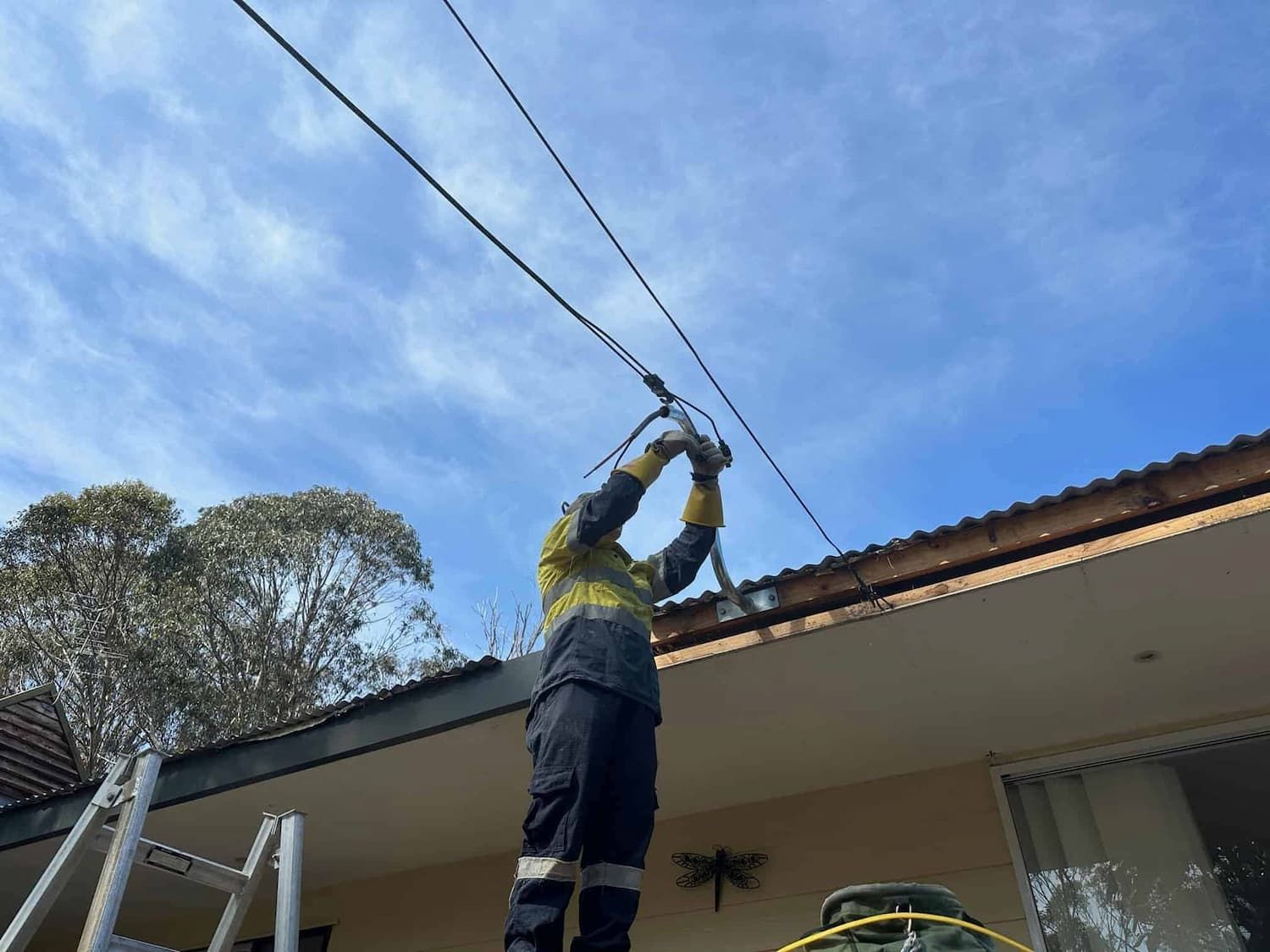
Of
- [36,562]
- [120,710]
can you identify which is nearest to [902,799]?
[120,710]

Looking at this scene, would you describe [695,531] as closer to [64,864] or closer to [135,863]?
[135,863]

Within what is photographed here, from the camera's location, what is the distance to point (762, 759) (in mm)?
4641

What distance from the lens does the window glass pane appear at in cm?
371

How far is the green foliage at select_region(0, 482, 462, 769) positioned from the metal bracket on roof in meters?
17.8

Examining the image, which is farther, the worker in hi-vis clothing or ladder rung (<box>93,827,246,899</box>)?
ladder rung (<box>93,827,246,899</box>)

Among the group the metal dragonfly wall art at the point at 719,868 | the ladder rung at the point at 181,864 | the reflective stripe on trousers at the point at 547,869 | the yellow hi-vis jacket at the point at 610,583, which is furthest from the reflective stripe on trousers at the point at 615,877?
the metal dragonfly wall art at the point at 719,868

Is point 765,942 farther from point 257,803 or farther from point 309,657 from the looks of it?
point 309,657

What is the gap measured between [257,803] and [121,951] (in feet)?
7.49

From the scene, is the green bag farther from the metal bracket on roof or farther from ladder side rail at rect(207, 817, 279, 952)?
ladder side rail at rect(207, 817, 279, 952)

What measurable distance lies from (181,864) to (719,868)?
263 cm

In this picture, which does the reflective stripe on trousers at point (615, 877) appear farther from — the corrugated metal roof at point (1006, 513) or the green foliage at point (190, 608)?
the green foliage at point (190, 608)

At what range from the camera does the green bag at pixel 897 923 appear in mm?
1933

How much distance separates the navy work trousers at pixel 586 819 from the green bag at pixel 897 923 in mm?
544

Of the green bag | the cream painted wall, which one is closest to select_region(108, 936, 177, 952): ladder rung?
the green bag
